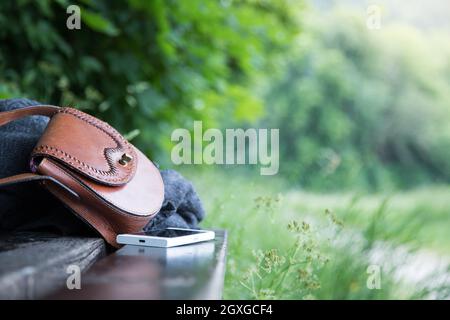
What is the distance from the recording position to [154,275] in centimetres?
90

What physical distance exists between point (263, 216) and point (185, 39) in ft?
4.29

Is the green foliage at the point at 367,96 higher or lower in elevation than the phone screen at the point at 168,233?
higher

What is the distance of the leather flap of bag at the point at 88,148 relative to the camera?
1.12m

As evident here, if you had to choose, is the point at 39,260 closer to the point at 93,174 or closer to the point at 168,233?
the point at 93,174

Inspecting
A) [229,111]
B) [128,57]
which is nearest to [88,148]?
[128,57]

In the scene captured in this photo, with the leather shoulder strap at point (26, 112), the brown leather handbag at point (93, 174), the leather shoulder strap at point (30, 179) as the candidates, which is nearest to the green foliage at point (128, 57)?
the leather shoulder strap at point (26, 112)

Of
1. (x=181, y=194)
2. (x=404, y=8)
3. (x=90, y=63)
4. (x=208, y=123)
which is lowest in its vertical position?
(x=181, y=194)

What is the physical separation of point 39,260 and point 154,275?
16 cm

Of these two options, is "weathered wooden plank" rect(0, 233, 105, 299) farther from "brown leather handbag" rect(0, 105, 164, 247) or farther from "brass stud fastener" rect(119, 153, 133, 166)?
"brass stud fastener" rect(119, 153, 133, 166)

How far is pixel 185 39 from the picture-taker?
3473 mm

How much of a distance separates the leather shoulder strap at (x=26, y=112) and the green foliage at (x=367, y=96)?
Answer: 12.9 meters

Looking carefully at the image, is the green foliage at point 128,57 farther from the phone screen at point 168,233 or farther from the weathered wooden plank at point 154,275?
the weathered wooden plank at point 154,275
